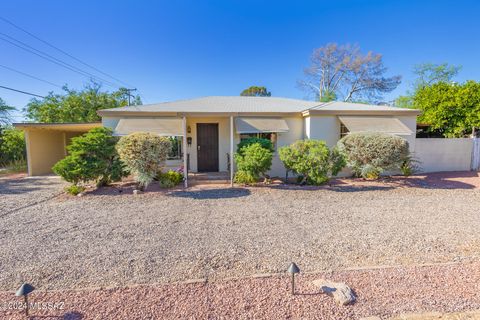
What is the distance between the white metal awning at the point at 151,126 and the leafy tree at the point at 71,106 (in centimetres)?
1861

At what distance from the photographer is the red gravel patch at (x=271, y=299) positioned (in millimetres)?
2879

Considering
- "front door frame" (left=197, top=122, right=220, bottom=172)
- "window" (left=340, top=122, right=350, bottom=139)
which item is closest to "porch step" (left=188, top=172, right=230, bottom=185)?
"front door frame" (left=197, top=122, right=220, bottom=172)

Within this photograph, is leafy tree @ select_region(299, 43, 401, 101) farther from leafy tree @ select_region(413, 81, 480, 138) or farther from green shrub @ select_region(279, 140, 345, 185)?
green shrub @ select_region(279, 140, 345, 185)

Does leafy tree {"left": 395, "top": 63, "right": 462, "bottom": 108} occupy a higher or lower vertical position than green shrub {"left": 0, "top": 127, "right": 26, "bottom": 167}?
higher

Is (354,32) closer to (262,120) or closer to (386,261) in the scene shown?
(262,120)

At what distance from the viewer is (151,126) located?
11320 mm

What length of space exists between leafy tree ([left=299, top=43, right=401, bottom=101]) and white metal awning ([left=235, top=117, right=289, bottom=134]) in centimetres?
2489

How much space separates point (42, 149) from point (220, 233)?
17417mm

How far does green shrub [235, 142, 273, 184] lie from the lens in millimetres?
9984

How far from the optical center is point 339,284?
3.34m

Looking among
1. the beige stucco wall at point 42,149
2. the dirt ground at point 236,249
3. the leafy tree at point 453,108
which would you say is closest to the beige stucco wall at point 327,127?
the dirt ground at point 236,249

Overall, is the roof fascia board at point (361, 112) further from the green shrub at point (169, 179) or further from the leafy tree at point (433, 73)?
the leafy tree at point (433, 73)

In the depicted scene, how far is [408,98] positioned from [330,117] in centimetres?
2826

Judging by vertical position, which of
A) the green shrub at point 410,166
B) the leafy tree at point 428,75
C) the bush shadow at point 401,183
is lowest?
the bush shadow at point 401,183
